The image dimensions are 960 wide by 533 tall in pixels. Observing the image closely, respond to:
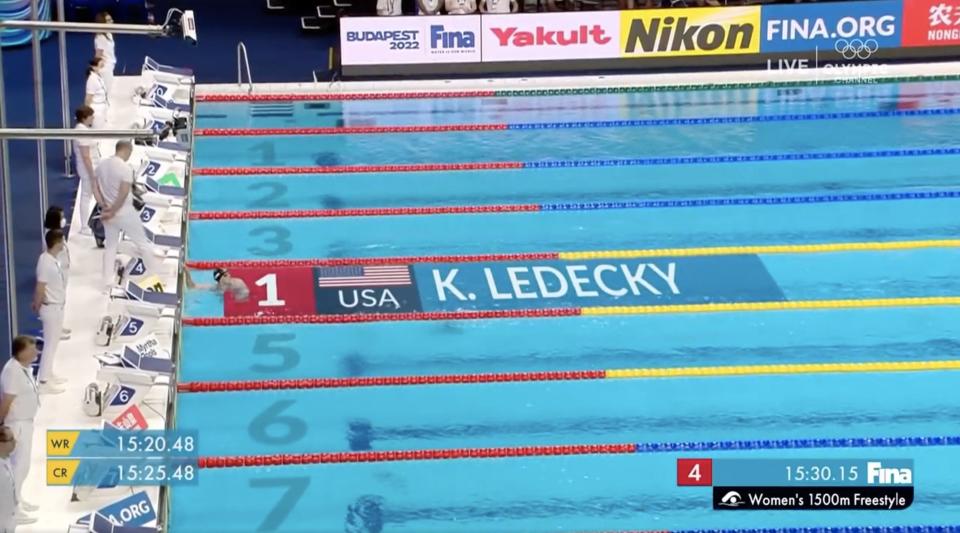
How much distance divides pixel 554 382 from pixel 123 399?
7.61 feet

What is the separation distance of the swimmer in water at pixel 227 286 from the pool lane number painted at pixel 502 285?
5cm

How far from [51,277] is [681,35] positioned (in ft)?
26.7

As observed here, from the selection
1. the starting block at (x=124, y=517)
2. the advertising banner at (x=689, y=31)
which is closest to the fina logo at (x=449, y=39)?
the advertising banner at (x=689, y=31)

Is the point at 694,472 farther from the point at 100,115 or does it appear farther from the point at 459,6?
the point at 459,6

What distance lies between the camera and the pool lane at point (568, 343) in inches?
338

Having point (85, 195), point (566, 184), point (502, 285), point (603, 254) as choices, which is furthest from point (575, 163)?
point (85, 195)

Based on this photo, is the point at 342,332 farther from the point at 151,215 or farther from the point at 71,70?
the point at 71,70

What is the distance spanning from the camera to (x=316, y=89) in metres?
14.2

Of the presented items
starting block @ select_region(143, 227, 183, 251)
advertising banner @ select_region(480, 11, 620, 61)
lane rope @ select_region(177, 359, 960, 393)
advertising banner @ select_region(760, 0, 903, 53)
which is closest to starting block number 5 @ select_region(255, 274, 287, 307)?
starting block @ select_region(143, 227, 183, 251)

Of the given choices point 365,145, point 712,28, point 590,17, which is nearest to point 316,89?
point 365,145

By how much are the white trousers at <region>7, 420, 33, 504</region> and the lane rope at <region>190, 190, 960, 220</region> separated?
389 centimetres

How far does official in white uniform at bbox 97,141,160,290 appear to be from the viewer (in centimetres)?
930

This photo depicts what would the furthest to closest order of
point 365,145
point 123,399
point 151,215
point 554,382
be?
point 365,145, point 151,215, point 554,382, point 123,399

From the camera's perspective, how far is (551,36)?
14.6 m
